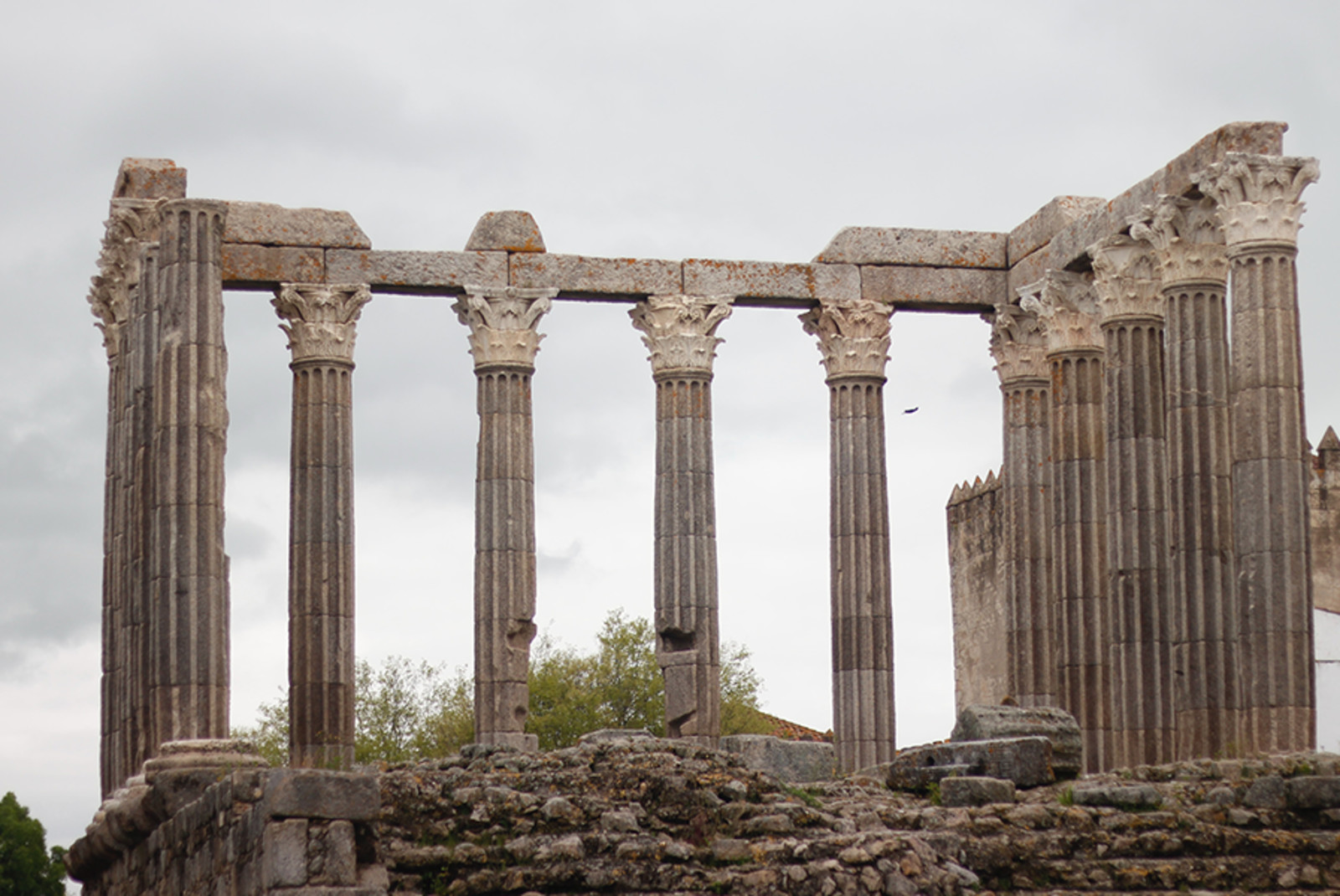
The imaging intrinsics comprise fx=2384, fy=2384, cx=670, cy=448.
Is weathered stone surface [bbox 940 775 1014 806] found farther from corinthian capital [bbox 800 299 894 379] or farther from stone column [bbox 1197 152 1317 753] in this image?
corinthian capital [bbox 800 299 894 379]

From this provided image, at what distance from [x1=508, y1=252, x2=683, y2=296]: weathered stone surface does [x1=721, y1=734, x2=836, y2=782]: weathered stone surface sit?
818 centimetres

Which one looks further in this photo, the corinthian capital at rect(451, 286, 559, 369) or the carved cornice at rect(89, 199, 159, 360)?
the corinthian capital at rect(451, 286, 559, 369)

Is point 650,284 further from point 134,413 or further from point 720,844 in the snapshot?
point 720,844

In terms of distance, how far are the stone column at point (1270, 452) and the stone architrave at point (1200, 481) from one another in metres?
1.37

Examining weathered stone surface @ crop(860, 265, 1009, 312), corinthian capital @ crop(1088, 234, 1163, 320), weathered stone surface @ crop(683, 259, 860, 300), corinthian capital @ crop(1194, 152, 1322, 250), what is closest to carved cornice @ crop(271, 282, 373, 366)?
weathered stone surface @ crop(683, 259, 860, 300)

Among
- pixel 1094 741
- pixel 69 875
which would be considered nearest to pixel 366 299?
pixel 69 875

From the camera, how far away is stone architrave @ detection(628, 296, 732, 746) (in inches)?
1382

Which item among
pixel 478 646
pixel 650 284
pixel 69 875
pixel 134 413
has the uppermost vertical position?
pixel 650 284

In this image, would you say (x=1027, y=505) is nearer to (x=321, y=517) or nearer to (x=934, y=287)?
(x=934, y=287)

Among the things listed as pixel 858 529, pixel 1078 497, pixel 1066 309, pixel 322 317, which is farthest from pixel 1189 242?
pixel 322 317

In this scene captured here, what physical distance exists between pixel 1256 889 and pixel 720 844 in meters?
5.11

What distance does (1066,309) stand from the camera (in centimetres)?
3544

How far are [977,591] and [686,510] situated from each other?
1480 centimetres

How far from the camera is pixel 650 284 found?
118 ft
